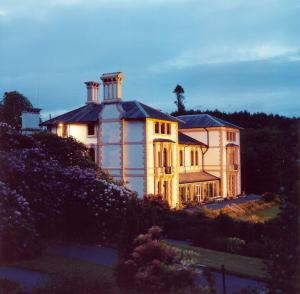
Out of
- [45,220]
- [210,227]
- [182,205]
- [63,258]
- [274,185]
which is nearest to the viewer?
[274,185]

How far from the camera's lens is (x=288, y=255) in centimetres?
679

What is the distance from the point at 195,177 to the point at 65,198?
1114 inches

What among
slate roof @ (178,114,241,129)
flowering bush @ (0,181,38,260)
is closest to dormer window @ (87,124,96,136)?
slate roof @ (178,114,241,129)

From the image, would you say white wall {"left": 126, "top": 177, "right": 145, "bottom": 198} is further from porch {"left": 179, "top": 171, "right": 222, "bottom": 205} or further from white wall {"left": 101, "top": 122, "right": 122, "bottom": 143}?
porch {"left": 179, "top": 171, "right": 222, "bottom": 205}

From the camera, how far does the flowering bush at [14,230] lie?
1523 centimetres

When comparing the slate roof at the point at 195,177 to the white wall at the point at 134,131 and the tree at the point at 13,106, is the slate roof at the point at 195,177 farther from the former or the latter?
the tree at the point at 13,106

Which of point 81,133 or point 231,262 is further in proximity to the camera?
point 81,133

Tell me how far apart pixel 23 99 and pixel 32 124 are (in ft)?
68.7

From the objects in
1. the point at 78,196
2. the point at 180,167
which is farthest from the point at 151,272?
the point at 180,167

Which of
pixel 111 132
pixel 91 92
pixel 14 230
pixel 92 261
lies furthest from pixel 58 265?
pixel 91 92

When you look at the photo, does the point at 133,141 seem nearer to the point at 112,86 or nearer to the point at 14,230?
the point at 112,86

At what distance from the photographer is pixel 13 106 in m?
60.4

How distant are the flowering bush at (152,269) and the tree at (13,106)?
4841 cm

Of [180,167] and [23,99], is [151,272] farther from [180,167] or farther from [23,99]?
[23,99]
